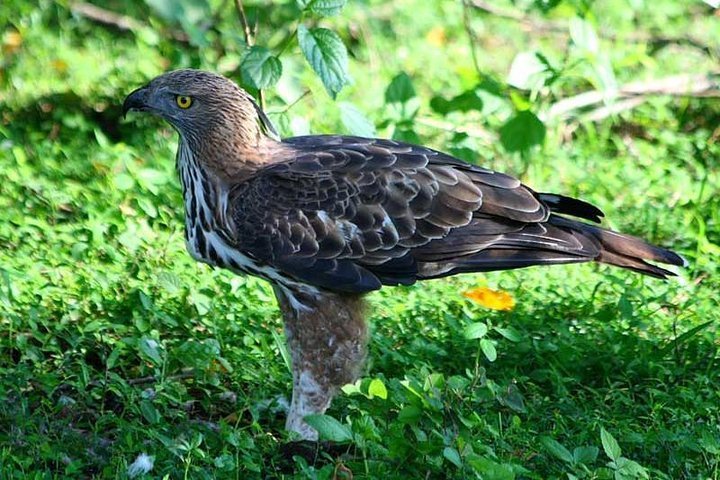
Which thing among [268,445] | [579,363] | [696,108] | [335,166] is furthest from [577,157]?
[268,445]

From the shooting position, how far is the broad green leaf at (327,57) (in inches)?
224

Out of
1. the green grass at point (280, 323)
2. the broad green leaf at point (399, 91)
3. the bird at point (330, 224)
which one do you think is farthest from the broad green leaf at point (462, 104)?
the bird at point (330, 224)

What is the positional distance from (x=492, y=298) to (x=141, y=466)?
2151mm

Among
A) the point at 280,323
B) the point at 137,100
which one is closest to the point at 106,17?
the point at 280,323

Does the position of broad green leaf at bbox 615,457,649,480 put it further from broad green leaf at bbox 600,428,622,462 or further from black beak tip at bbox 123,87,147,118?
black beak tip at bbox 123,87,147,118

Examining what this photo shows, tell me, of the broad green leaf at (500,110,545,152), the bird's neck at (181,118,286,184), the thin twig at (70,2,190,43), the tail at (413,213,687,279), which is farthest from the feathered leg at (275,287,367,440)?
the thin twig at (70,2,190,43)

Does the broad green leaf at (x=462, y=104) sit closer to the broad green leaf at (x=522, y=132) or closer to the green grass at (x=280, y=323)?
the green grass at (x=280, y=323)

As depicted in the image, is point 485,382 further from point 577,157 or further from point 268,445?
point 577,157

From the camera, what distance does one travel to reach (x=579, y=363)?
557 cm

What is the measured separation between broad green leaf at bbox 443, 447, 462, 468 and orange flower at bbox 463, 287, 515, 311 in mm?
1855

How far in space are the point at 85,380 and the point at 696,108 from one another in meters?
5.11

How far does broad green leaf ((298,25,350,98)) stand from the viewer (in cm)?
570

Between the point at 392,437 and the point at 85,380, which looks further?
the point at 85,380

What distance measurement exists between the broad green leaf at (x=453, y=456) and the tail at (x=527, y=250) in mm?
1157
